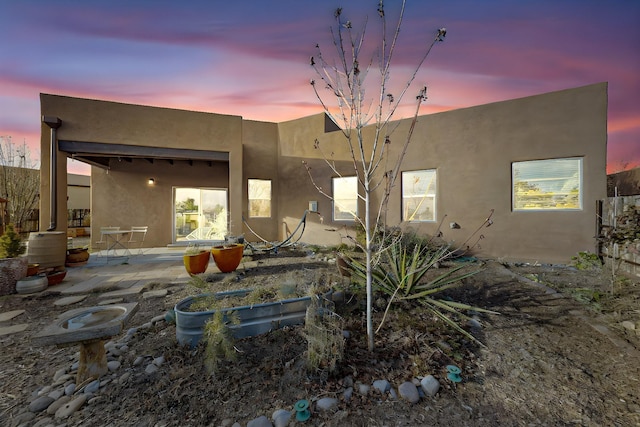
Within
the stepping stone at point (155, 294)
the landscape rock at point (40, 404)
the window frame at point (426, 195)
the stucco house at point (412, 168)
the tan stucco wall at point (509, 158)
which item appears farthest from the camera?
the window frame at point (426, 195)

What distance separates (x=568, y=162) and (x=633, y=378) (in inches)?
190

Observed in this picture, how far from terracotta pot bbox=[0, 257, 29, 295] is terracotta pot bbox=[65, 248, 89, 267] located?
1664 mm

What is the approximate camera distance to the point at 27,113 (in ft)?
18.6

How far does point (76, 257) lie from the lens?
5.68 meters

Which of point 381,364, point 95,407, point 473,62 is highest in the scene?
point 473,62

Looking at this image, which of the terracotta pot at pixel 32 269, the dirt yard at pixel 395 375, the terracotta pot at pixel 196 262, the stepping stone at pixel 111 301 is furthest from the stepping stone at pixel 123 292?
the terracotta pot at pixel 32 269

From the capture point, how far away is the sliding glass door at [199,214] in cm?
Answer: 838

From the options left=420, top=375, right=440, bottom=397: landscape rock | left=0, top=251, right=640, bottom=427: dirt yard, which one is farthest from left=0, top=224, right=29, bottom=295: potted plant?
left=420, top=375, right=440, bottom=397: landscape rock

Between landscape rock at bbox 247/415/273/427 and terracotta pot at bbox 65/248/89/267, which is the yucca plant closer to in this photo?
landscape rock at bbox 247/415/273/427

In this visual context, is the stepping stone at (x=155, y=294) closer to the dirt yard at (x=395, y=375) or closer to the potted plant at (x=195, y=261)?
the potted plant at (x=195, y=261)

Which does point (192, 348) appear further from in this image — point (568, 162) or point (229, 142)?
point (568, 162)

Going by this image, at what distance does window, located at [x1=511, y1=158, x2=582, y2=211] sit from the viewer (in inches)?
203

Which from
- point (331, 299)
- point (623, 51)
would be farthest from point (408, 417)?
point (623, 51)

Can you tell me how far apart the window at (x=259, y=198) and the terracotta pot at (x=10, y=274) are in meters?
4.79
